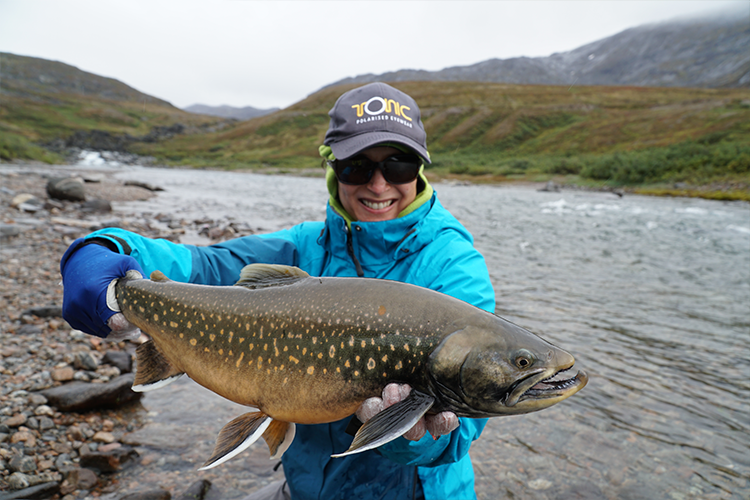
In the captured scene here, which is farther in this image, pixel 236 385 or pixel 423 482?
pixel 423 482

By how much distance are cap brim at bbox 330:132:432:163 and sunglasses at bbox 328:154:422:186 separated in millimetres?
95

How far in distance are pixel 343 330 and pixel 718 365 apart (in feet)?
22.4

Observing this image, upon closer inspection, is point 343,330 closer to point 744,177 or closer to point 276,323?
point 276,323

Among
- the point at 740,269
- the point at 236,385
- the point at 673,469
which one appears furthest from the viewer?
the point at 740,269

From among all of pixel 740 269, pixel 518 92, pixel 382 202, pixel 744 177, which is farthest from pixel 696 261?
pixel 518 92

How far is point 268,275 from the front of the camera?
217 centimetres

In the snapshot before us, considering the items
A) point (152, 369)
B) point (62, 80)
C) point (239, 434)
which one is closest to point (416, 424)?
point (239, 434)

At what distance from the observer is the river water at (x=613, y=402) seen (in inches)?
148

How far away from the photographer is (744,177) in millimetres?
31719

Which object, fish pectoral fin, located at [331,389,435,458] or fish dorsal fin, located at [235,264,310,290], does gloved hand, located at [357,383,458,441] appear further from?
fish dorsal fin, located at [235,264,310,290]

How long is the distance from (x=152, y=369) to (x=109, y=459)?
5.34 ft

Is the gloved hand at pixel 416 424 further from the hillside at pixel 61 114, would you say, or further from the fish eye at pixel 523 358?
the hillside at pixel 61 114

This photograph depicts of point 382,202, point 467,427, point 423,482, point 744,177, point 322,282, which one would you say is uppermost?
point 744,177

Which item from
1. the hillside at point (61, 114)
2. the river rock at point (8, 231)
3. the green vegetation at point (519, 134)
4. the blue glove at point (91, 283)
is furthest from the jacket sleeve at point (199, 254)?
the hillside at point (61, 114)
